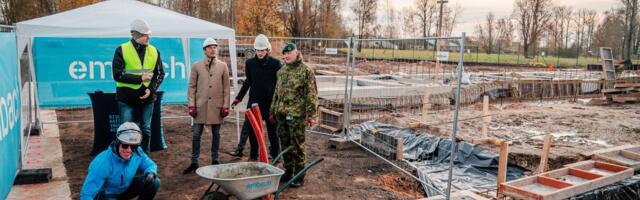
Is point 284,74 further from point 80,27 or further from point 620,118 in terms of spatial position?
point 620,118

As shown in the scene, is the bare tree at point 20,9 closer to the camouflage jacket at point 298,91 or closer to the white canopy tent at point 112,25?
the white canopy tent at point 112,25

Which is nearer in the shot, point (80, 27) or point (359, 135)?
point (80, 27)

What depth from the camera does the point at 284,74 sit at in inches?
219

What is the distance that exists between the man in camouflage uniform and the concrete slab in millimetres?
2568

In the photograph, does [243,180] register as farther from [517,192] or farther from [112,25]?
[112,25]

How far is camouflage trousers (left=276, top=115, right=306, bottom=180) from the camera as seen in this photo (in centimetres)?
553

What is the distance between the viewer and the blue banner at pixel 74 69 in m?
8.36

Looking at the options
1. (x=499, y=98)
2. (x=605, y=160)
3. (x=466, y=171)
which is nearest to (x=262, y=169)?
(x=466, y=171)

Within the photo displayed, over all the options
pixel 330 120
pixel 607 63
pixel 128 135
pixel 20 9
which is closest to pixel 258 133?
pixel 128 135

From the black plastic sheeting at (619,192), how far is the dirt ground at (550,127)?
128 cm

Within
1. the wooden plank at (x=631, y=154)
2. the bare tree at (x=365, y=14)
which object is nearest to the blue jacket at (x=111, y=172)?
the wooden plank at (x=631, y=154)

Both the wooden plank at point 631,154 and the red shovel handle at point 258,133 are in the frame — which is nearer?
the red shovel handle at point 258,133

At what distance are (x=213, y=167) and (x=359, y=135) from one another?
4748 mm

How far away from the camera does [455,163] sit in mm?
7895
